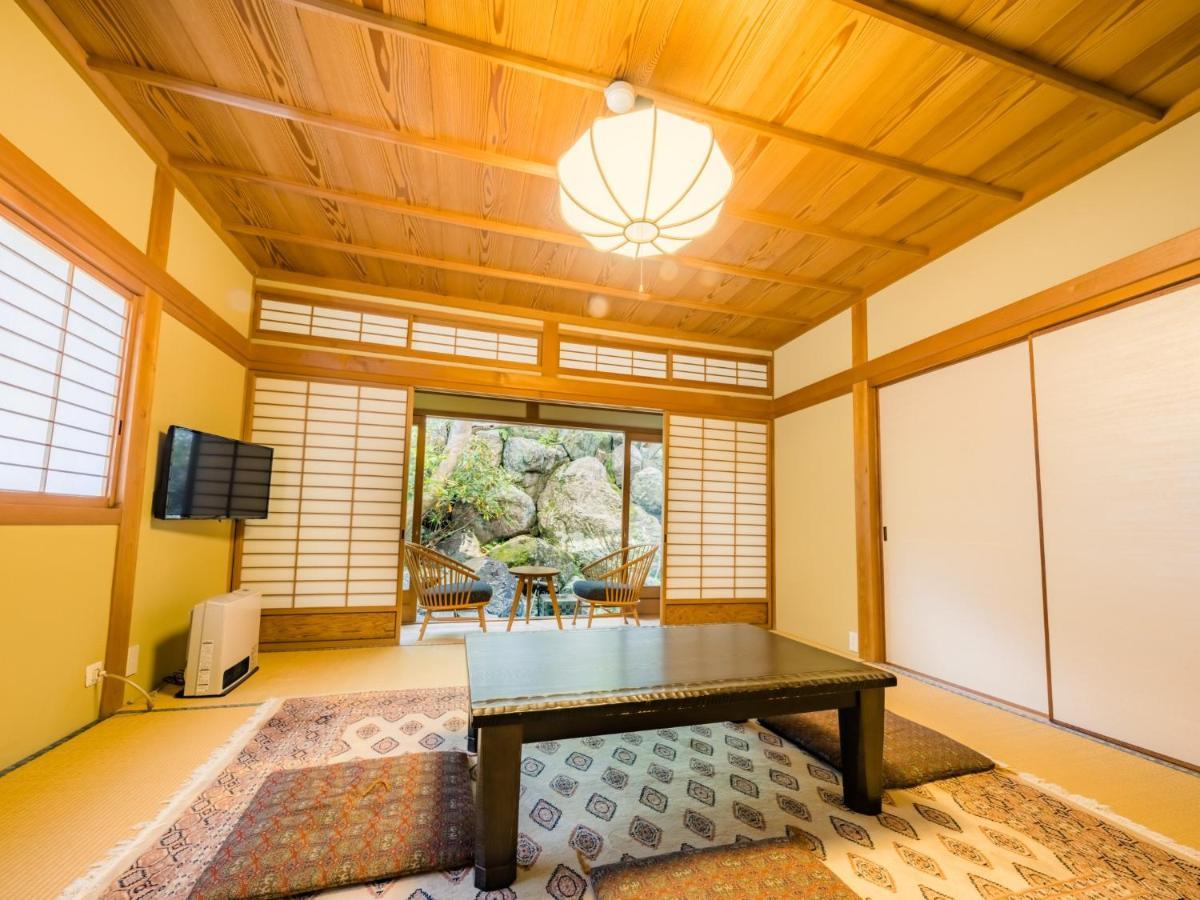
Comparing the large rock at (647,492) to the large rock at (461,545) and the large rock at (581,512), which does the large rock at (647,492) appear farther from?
the large rock at (461,545)

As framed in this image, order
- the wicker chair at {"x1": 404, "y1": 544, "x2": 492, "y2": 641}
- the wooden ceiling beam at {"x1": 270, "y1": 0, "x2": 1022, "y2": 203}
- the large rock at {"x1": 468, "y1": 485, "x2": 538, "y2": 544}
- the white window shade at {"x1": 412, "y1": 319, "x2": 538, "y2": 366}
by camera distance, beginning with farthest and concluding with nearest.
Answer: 1. the large rock at {"x1": 468, "y1": 485, "x2": 538, "y2": 544}
2. the white window shade at {"x1": 412, "y1": 319, "x2": 538, "y2": 366}
3. the wicker chair at {"x1": 404, "y1": 544, "x2": 492, "y2": 641}
4. the wooden ceiling beam at {"x1": 270, "y1": 0, "x2": 1022, "y2": 203}

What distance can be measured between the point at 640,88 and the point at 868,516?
3.01 metres

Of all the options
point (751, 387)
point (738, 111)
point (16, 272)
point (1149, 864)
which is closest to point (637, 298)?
point (751, 387)

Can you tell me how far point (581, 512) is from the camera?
8.47m

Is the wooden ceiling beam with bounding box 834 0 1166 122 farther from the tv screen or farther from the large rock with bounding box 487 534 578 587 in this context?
the large rock with bounding box 487 534 578 587

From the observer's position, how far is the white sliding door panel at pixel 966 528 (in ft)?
8.73

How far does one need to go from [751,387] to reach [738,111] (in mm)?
2997

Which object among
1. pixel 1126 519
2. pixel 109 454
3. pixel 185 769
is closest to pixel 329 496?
pixel 109 454

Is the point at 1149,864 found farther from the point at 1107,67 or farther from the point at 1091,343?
the point at 1107,67

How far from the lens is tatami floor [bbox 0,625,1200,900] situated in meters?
1.45

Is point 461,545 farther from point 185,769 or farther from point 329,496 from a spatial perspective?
point 185,769

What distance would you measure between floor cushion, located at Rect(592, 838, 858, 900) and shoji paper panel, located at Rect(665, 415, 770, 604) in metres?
3.10

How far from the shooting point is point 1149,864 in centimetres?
144

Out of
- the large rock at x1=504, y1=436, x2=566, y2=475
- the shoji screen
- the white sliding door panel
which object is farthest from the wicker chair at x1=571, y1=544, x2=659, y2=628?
the large rock at x1=504, y1=436, x2=566, y2=475
